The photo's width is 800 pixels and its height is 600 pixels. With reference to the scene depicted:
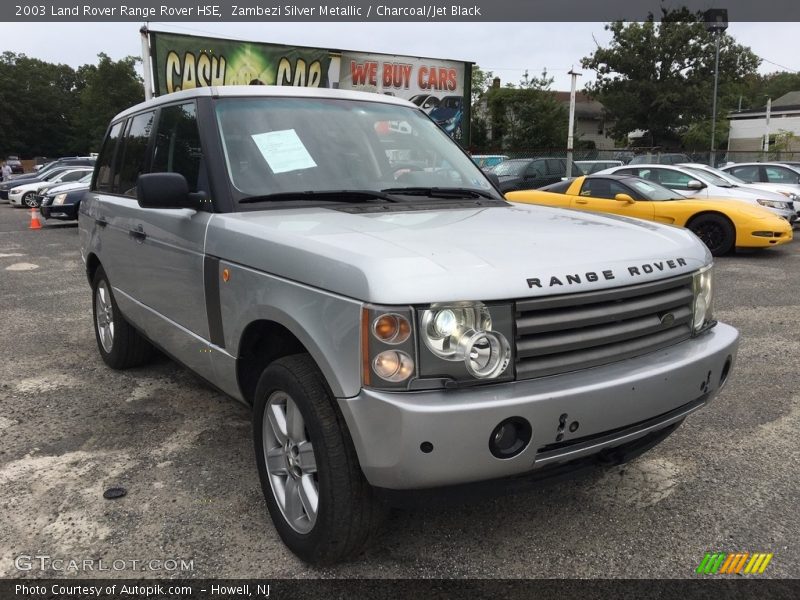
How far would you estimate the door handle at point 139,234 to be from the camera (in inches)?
148

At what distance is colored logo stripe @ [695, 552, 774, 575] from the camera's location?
255cm

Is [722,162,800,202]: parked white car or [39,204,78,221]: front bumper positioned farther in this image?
[722,162,800,202]: parked white car

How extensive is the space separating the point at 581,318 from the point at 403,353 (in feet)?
2.20

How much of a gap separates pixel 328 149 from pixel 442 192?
0.64m

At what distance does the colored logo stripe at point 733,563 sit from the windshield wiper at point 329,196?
6.81ft

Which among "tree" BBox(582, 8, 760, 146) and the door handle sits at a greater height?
"tree" BBox(582, 8, 760, 146)

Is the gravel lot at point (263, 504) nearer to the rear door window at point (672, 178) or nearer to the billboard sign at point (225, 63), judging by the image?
the rear door window at point (672, 178)

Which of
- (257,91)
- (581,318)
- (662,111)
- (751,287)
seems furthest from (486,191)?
(662,111)

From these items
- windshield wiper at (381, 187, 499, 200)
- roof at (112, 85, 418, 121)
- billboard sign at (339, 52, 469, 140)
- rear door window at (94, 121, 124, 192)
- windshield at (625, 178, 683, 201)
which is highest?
billboard sign at (339, 52, 469, 140)

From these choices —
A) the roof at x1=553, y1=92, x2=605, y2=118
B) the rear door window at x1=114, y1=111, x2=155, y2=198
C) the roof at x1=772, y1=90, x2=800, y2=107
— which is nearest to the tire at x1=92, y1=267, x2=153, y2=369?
the rear door window at x1=114, y1=111, x2=155, y2=198

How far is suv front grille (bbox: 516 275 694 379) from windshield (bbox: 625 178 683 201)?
890 cm

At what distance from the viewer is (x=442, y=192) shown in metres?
3.51

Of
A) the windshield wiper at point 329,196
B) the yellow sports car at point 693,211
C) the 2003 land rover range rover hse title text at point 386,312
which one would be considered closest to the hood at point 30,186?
the yellow sports car at point 693,211

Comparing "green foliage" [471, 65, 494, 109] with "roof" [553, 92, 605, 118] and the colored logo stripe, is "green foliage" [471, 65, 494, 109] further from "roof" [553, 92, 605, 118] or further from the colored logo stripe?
the colored logo stripe
